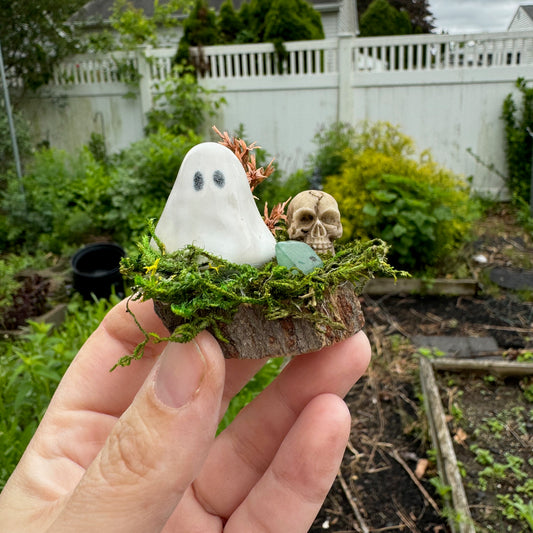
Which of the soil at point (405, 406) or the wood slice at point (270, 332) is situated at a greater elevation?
the wood slice at point (270, 332)

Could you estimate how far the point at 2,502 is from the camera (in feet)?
5.12

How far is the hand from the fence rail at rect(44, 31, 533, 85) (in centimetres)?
838

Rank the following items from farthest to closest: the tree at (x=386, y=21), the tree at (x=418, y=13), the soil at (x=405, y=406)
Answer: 1. the tree at (x=418, y=13)
2. the tree at (x=386, y=21)
3. the soil at (x=405, y=406)

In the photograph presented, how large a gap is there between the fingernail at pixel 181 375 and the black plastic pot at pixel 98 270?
15.1 feet

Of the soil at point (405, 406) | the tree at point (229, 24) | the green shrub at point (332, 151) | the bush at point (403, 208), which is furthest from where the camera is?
the tree at point (229, 24)

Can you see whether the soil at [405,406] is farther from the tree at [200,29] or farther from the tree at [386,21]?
the tree at [386,21]

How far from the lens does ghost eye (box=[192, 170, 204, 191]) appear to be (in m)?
1.53

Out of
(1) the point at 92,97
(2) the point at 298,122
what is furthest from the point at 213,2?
(2) the point at 298,122

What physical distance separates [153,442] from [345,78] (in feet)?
29.3

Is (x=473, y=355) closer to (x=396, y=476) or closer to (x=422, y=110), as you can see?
(x=396, y=476)

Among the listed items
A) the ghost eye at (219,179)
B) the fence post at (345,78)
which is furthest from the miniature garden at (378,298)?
the fence post at (345,78)

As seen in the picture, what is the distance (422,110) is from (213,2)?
12167 millimetres

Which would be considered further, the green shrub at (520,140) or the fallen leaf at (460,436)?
the green shrub at (520,140)

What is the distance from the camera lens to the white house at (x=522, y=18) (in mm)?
9719
